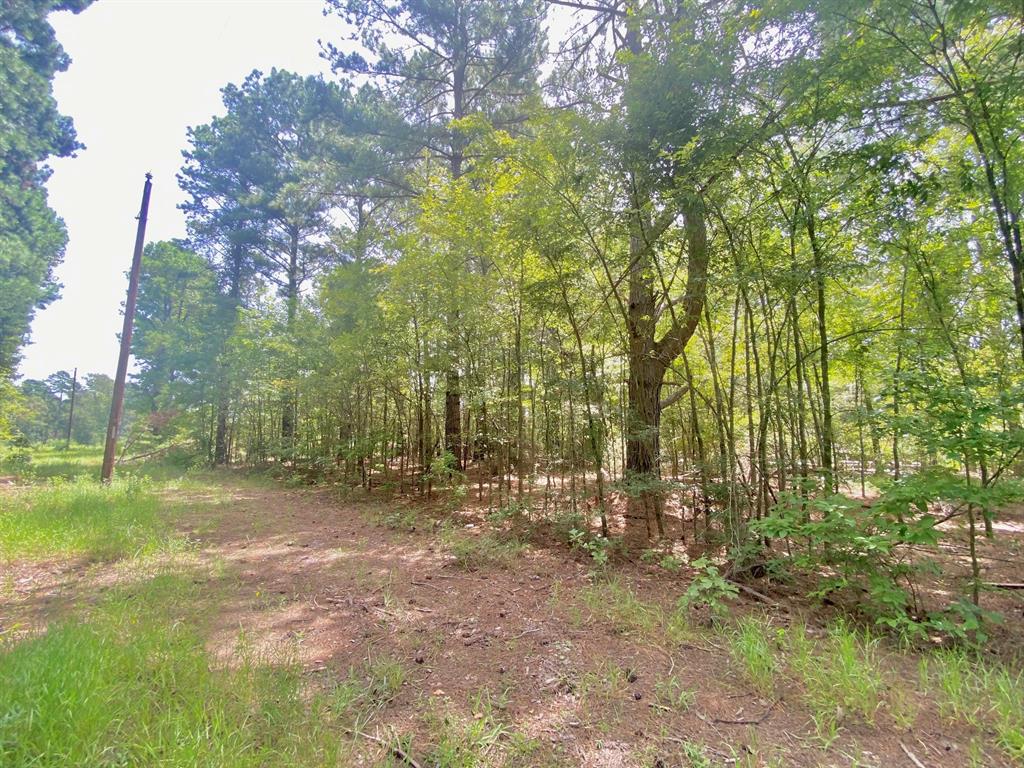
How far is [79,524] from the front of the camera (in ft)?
15.2

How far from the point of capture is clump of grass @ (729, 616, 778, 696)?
6.29 ft

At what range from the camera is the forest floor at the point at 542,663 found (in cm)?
156

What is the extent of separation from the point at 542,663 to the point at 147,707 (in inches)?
67.3

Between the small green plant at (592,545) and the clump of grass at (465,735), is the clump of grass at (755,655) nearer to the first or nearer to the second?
the clump of grass at (465,735)

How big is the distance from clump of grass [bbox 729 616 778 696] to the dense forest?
684 mm

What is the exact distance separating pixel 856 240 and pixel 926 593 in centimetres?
273

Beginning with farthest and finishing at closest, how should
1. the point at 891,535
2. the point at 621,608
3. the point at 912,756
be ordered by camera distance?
the point at 621,608
the point at 891,535
the point at 912,756

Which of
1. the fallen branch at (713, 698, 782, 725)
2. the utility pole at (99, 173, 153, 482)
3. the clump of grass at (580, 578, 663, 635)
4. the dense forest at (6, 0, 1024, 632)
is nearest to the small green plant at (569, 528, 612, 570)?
the dense forest at (6, 0, 1024, 632)

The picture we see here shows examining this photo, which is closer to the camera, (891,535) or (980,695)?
(980,695)

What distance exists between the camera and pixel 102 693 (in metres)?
1.66

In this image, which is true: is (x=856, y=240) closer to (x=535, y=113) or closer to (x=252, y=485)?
(x=535, y=113)

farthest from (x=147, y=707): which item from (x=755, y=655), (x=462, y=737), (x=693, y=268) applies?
(x=693, y=268)

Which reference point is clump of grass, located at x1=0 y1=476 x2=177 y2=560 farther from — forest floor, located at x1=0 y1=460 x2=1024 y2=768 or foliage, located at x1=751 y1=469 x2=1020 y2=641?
foliage, located at x1=751 y1=469 x2=1020 y2=641

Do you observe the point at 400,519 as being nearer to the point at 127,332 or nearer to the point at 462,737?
the point at 462,737
